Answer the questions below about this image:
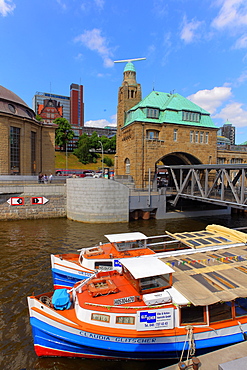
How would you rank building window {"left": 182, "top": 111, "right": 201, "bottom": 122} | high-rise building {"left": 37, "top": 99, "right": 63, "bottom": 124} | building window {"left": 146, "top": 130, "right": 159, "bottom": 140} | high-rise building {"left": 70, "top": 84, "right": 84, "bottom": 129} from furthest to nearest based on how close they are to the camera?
high-rise building {"left": 70, "top": 84, "right": 84, "bottom": 129} < high-rise building {"left": 37, "top": 99, "right": 63, "bottom": 124} < building window {"left": 182, "top": 111, "right": 201, "bottom": 122} < building window {"left": 146, "top": 130, "right": 159, "bottom": 140}

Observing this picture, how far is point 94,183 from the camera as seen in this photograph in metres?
29.9

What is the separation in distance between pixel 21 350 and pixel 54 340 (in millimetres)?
1639

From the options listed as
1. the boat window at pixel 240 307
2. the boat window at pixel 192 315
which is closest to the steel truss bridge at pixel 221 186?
the boat window at pixel 240 307

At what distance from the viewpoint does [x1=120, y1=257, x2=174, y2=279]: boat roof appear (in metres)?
9.48

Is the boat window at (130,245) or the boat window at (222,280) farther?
the boat window at (130,245)

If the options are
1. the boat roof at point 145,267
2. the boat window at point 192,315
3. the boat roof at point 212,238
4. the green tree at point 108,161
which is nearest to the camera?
the boat window at point 192,315

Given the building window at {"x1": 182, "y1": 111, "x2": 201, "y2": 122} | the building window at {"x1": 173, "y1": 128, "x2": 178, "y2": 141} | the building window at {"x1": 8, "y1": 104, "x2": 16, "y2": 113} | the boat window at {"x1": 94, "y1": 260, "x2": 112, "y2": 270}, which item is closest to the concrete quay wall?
the building window at {"x1": 173, "y1": 128, "x2": 178, "y2": 141}

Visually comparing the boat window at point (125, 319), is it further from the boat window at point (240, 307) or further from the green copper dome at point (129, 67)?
the green copper dome at point (129, 67)

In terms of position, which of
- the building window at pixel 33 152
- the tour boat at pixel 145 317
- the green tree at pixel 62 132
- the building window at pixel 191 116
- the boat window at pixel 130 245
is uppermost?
the green tree at pixel 62 132

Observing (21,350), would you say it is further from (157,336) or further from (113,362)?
(157,336)

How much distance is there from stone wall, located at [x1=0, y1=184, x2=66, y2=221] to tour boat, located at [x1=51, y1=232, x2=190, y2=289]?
1824 centimetres

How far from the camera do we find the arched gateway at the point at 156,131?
38219 millimetres

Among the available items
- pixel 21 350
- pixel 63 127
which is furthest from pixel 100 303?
pixel 63 127

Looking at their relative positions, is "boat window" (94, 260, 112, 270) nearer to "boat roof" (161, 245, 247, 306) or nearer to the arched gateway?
"boat roof" (161, 245, 247, 306)
